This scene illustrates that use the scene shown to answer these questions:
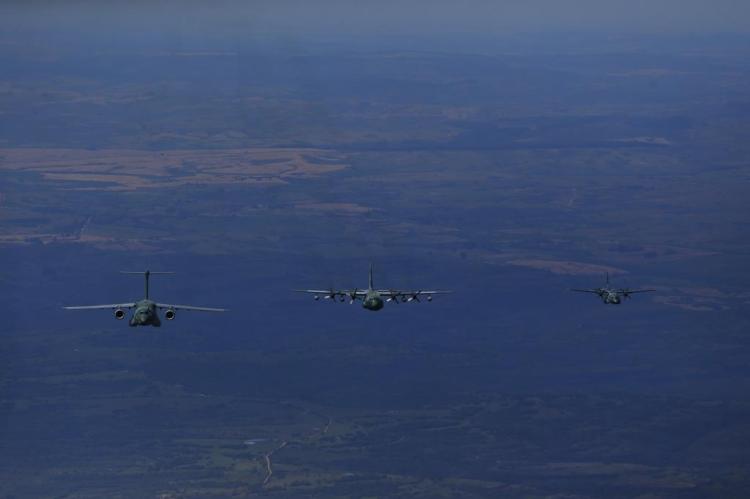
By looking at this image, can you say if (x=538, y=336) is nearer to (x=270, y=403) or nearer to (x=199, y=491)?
(x=270, y=403)

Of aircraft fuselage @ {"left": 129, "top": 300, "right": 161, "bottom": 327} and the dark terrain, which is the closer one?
aircraft fuselage @ {"left": 129, "top": 300, "right": 161, "bottom": 327}

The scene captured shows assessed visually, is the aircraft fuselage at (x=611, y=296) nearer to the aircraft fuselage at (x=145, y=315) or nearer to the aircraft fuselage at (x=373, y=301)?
the aircraft fuselage at (x=373, y=301)

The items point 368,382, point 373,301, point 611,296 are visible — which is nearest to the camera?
point 373,301

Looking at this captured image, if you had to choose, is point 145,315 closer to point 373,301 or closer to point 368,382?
point 373,301

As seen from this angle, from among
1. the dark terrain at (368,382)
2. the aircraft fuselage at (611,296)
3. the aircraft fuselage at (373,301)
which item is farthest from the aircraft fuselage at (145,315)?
the dark terrain at (368,382)

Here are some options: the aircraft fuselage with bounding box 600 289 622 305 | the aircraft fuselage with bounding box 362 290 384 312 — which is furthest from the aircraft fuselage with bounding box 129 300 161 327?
the aircraft fuselage with bounding box 600 289 622 305

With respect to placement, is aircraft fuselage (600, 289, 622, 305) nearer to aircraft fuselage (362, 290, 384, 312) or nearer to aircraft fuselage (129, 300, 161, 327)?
aircraft fuselage (362, 290, 384, 312)

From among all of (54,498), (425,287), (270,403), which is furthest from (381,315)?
(54,498)

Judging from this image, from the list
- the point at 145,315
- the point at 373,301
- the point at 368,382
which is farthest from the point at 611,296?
Result: the point at 368,382

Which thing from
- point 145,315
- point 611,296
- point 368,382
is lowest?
point 368,382

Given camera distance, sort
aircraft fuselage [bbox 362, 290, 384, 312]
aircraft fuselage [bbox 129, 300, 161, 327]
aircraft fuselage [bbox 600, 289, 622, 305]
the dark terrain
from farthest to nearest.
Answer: the dark terrain → aircraft fuselage [bbox 600, 289, 622, 305] → aircraft fuselage [bbox 362, 290, 384, 312] → aircraft fuselage [bbox 129, 300, 161, 327]

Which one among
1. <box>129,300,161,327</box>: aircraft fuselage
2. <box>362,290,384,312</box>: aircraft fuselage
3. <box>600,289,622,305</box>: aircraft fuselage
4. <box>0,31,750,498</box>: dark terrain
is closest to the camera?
<box>129,300,161,327</box>: aircraft fuselage
